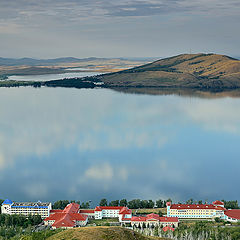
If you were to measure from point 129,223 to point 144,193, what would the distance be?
2.77 m

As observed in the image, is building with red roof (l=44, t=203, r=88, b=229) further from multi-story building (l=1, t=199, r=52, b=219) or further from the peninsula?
the peninsula

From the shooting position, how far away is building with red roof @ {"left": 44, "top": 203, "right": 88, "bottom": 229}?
1141 centimetres

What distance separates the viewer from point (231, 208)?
13164 mm

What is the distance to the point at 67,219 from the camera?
1167 centimetres

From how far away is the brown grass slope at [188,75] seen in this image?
52.5 m

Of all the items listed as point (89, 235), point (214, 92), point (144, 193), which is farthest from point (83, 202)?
point (214, 92)

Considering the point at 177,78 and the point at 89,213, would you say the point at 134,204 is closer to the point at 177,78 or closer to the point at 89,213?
the point at 89,213

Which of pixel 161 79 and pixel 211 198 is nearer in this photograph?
pixel 211 198

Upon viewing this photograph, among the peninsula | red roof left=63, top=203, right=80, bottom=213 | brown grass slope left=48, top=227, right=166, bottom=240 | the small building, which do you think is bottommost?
the small building

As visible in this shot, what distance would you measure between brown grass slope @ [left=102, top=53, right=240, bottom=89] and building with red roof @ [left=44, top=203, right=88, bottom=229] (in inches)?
1592

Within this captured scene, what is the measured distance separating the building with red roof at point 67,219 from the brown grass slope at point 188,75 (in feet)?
133

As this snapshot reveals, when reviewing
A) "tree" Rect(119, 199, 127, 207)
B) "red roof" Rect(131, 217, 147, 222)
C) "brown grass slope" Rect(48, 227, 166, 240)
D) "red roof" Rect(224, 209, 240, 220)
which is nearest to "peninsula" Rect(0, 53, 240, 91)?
"tree" Rect(119, 199, 127, 207)

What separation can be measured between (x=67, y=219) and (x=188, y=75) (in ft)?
150

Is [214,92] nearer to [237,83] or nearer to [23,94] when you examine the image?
[237,83]
